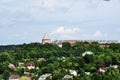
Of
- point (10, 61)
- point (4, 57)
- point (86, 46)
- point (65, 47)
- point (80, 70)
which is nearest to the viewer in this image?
point (80, 70)

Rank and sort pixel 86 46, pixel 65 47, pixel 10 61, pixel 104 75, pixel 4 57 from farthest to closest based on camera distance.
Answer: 1. pixel 65 47
2. pixel 86 46
3. pixel 4 57
4. pixel 10 61
5. pixel 104 75

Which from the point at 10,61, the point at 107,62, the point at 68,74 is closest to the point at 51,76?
the point at 68,74

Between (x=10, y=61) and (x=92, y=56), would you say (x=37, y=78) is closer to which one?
(x=92, y=56)

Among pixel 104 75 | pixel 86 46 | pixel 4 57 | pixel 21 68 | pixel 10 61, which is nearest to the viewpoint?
pixel 104 75

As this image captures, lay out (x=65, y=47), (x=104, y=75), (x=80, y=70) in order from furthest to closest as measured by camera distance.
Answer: (x=65, y=47), (x=80, y=70), (x=104, y=75)

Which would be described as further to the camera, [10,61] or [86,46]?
[86,46]

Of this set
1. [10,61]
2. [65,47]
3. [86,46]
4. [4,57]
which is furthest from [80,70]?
[65,47]

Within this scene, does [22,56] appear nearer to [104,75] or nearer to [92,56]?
[92,56]

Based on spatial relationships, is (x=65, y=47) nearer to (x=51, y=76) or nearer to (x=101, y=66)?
(x=101, y=66)

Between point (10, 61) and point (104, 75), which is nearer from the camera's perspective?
point (104, 75)
